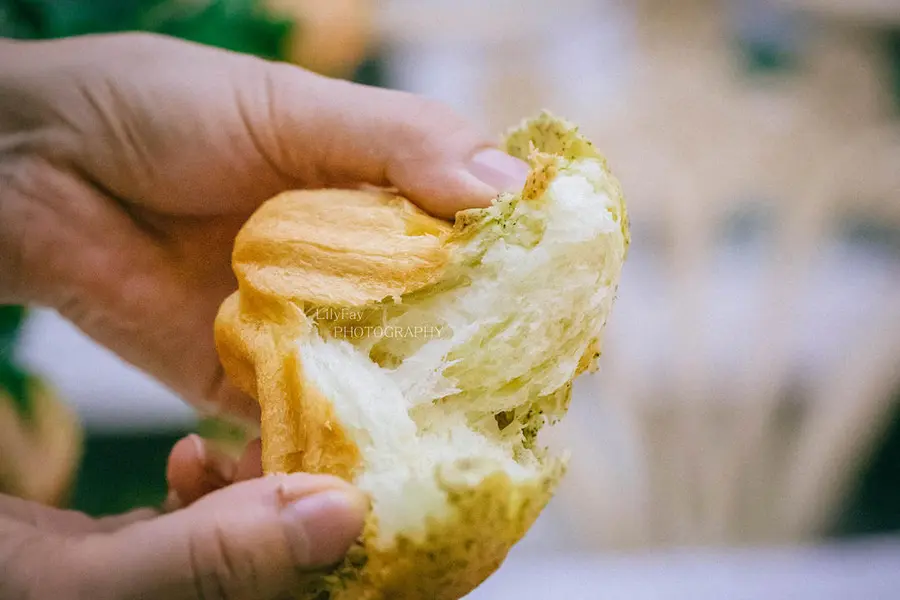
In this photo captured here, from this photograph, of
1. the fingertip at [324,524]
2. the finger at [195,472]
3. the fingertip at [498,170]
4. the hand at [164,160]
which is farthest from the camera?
the finger at [195,472]

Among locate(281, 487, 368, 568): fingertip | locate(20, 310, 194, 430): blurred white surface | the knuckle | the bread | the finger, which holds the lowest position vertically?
locate(20, 310, 194, 430): blurred white surface

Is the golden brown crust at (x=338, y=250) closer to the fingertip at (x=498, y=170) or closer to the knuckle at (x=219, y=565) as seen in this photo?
the fingertip at (x=498, y=170)

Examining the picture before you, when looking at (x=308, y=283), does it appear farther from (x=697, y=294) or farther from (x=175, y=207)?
(x=697, y=294)

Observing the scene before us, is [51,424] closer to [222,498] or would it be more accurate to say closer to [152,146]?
[152,146]

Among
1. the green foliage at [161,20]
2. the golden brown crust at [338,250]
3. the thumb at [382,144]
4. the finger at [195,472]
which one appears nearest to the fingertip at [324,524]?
the golden brown crust at [338,250]

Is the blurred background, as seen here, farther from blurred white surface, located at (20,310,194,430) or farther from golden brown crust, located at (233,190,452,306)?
golden brown crust, located at (233,190,452,306)

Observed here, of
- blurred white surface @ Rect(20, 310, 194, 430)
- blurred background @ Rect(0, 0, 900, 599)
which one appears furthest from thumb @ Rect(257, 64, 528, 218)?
blurred white surface @ Rect(20, 310, 194, 430)

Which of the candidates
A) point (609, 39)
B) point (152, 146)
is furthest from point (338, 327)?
point (609, 39)
